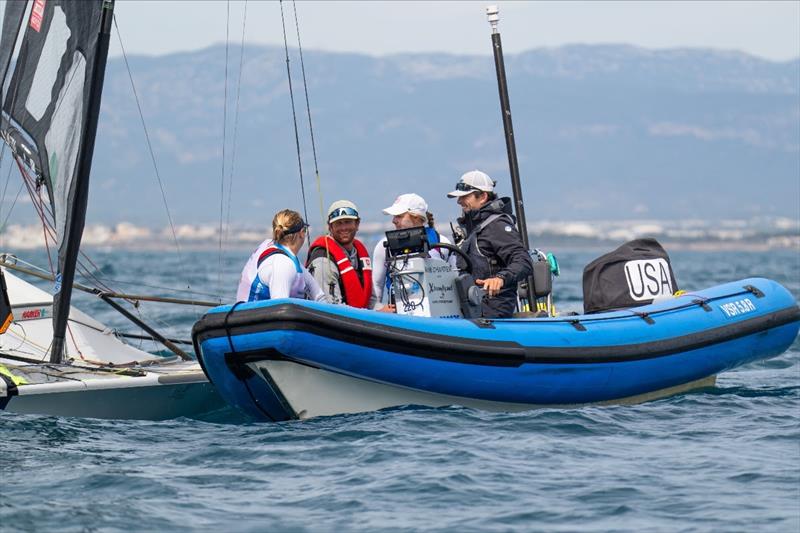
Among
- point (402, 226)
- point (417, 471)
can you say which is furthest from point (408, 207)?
point (417, 471)

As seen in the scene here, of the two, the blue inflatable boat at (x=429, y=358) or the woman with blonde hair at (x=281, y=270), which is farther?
the woman with blonde hair at (x=281, y=270)

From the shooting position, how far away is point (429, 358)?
25.9 feet

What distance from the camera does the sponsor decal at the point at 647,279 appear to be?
386 inches

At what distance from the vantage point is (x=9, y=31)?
8.77 m

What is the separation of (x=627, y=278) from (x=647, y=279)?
0.66 feet

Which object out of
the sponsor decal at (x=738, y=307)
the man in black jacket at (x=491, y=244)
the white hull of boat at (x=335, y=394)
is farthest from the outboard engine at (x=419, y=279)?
the sponsor decal at (x=738, y=307)

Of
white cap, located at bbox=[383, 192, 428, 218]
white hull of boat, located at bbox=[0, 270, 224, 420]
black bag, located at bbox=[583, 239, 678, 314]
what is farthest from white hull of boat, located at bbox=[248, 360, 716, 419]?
black bag, located at bbox=[583, 239, 678, 314]

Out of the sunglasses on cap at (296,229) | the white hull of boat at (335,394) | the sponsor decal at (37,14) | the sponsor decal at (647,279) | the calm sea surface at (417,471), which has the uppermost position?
the sponsor decal at (37,14)

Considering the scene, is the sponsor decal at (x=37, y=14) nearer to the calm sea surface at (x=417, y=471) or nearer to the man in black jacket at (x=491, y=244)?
the calm sea surface at (x=417, y=471)

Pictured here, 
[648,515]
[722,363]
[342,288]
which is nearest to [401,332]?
[342,288]

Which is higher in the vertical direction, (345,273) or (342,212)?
(342,212)

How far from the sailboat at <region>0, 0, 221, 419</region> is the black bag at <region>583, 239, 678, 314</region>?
2938mm

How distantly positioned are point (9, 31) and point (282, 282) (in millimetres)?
2604

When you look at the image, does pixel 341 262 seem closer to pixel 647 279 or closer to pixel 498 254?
pixel 498 254
